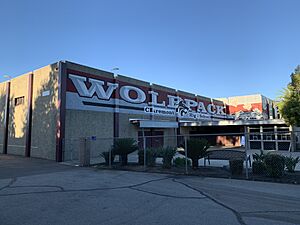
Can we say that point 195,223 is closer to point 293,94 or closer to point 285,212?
point 285,212

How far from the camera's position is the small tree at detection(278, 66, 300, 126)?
18.5 meters

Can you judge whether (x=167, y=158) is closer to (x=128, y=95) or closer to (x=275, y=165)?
(x=275, y=165)

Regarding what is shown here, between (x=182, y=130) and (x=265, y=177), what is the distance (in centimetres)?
2282

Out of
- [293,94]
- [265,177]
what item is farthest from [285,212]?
[293,94]

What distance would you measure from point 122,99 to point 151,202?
18.5 meters

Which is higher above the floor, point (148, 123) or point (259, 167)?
point (148, 123)

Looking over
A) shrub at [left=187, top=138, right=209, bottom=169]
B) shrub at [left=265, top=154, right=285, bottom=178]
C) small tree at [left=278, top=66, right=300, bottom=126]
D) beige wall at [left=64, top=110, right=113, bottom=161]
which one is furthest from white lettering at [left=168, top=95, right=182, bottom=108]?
shrub at [left=265, top=154, right=285, bottom=178]

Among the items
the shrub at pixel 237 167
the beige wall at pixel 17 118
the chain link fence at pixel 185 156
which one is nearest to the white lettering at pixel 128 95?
the chain link fence at pixel 185 156

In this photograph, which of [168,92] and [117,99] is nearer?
[117,99]

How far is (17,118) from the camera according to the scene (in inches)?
969

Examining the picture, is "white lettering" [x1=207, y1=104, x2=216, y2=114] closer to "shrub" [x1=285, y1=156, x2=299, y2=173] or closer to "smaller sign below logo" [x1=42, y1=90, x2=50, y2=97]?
"smaller sign below logo" [x1=42, y1=90, x2=50, y2=97]

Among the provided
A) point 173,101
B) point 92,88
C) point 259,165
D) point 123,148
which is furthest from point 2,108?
point 259,165

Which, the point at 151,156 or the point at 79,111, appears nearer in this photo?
the point at 151,156

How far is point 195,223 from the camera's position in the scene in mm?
5074
